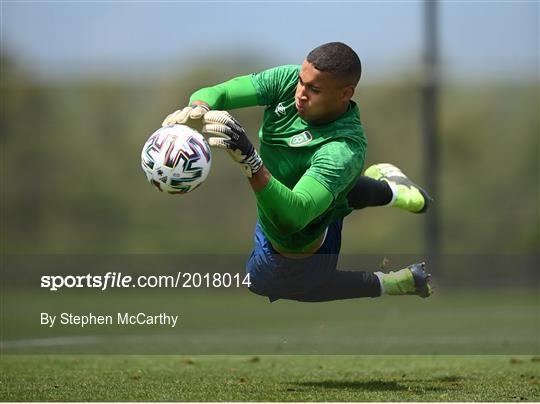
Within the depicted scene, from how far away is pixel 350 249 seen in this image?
810 inches

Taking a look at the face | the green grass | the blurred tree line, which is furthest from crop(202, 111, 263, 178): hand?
the blurred tree line

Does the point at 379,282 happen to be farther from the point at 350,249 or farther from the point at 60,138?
the point at 60,138

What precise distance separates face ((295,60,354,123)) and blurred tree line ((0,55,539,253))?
1392 centimetres

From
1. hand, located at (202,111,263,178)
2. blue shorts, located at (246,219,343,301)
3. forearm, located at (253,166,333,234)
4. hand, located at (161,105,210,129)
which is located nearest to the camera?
hand, located at (202,111,263,178)

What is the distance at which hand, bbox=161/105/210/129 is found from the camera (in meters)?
6.18

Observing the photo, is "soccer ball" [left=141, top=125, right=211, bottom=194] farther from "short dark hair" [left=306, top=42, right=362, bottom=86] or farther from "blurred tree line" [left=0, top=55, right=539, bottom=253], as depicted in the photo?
"blurred tree line" [left=0, top=55, right=539, bottom=253]

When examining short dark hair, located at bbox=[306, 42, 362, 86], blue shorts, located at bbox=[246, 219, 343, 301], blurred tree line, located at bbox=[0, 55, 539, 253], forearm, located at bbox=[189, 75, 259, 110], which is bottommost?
blurred tree line, located at bbox=[0, 55, 539, 253]

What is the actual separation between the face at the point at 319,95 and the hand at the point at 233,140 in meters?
1.00

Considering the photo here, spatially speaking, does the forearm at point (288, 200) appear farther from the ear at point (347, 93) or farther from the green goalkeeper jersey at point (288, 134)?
the ear at point (347, 93)

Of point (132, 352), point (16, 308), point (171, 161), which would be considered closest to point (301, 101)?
point (171, 161)

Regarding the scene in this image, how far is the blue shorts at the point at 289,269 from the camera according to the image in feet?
24.7

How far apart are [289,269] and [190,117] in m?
1.87

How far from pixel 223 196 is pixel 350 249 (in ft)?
9.88

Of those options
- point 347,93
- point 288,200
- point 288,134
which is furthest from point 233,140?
point 288,134
